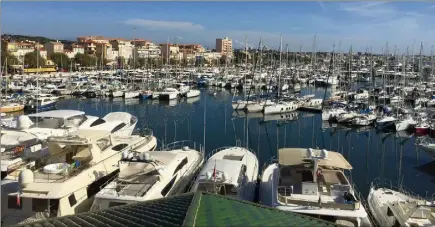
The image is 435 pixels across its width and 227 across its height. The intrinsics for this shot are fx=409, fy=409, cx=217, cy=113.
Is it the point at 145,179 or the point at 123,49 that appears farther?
the point at 123,49

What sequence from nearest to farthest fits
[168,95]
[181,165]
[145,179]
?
[145,179] < [181,165] < [168,95]

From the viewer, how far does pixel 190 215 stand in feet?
20.3

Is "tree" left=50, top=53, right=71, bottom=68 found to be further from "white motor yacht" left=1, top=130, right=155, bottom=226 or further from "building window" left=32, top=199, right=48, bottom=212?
"building window" left=32, top=199, right=48, bottom=212

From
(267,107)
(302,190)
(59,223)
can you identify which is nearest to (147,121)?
(267,107)

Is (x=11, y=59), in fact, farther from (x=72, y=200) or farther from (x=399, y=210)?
(x=399, y=210)

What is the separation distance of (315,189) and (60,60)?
86.6 m

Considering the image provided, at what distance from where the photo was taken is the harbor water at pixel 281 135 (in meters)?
22.6

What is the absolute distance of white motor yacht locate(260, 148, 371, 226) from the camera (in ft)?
34.6

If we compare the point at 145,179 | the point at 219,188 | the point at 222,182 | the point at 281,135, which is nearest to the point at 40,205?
the point at 145,179

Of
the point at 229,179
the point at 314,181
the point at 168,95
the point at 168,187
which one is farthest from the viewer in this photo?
the point at 168,95

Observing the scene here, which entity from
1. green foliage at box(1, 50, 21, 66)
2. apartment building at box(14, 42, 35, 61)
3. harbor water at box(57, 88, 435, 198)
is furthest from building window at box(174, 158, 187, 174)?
apartment building at box(14, 42, 35, 61)

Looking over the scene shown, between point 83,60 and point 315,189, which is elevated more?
point 83,60

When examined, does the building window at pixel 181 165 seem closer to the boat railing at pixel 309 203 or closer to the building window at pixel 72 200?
the building window at pixel 72 200

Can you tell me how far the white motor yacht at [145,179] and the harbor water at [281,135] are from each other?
309 inches
